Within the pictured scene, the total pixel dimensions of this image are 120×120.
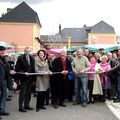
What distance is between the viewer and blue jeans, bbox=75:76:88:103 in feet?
43.9

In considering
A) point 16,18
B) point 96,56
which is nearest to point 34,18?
point 16,18

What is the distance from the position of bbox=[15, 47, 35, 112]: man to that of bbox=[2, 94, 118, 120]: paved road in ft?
1.18

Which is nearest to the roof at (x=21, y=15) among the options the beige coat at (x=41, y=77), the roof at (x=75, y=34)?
the roof at (x=75, y=34)

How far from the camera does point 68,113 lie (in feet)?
38.2

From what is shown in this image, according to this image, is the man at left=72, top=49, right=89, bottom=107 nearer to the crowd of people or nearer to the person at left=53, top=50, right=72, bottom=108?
the crowd of people

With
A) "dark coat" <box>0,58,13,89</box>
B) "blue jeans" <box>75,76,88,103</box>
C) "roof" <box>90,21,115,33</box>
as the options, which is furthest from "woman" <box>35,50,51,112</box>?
"roof" <box>90,21,115,33</box>

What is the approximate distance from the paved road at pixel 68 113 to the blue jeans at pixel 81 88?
1.25 ft

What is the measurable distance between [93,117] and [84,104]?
2193 millimetres

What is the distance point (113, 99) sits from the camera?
14266 mm

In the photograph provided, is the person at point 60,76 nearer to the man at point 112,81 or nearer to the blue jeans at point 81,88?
the blue jeans at point 81,88

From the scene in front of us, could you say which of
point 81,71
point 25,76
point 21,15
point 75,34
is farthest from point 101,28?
point 25,76

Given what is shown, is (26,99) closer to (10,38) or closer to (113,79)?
(113,79)

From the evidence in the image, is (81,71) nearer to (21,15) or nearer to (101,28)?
(21,15)

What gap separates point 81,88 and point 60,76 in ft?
3.14
